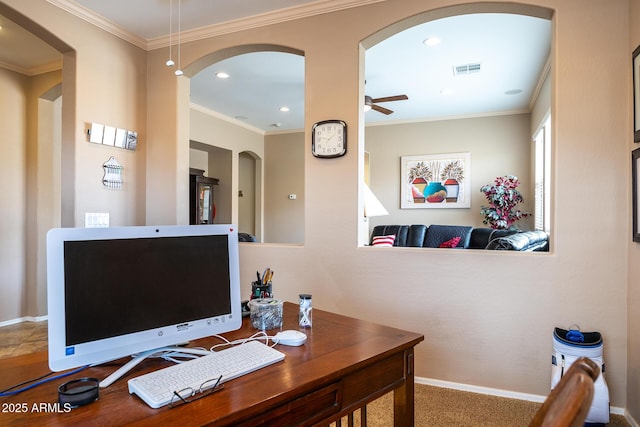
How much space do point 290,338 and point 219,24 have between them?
292cm

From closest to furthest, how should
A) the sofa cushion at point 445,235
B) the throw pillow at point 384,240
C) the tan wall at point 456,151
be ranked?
the sofa cushion at point 445,235 < the throw pillow at point 384,240 < the tan wall at point 456,151

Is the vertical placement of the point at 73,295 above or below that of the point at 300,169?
below

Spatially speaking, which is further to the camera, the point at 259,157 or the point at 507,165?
the point at 259,157

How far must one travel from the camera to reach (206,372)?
3.34ft

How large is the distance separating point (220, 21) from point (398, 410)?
124 inches

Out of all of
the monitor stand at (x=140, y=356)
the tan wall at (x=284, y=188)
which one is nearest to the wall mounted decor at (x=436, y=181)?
the tan wall at (x=284, y=188)

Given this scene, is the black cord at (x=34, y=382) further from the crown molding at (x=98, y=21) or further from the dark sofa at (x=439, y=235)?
the dark sofa at (x=439, y=235)

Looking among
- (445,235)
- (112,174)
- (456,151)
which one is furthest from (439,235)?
(112,174)

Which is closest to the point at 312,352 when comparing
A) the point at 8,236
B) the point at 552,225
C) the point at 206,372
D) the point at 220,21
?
the point at 206,372

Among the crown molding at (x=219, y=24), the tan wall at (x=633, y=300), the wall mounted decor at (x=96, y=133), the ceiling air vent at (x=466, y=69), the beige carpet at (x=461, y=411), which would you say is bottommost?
the beige carpet at (x=461, y=411)

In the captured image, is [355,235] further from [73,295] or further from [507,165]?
[507,165]

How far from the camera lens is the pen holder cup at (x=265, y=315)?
4.67 feet

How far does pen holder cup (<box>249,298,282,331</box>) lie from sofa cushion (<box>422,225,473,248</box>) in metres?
4.45

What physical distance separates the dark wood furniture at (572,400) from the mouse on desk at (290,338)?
2.49ft
